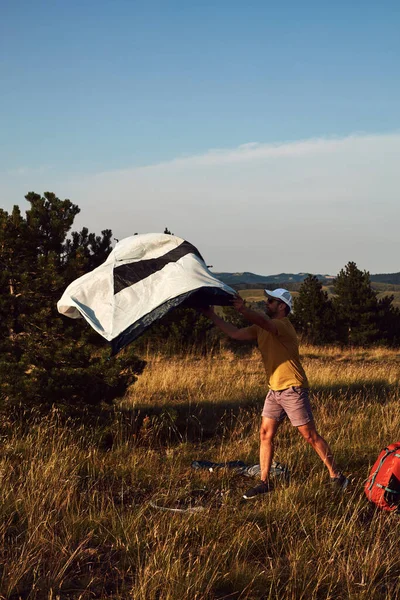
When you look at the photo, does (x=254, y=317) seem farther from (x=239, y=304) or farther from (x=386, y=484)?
(x=386, y=484)

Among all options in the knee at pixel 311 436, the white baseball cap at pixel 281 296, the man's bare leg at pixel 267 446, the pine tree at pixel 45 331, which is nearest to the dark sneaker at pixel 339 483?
the knee at pixel 311 436

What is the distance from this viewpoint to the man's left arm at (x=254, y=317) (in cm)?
475

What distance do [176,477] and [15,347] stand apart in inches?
108

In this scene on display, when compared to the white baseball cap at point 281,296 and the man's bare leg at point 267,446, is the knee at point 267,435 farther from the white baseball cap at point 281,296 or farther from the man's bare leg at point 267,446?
the white baseball cap at point 281,296

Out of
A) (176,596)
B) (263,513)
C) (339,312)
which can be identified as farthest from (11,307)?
(339,312)

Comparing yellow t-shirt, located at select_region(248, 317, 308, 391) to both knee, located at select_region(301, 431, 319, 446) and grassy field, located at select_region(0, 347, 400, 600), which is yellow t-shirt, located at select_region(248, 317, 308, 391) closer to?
knee, located at select_region(301, 431, 319, 446)

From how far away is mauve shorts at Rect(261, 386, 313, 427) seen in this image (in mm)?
5281

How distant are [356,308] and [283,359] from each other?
81.4 ft

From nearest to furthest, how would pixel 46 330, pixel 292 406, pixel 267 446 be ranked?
1. pixel 292 406
2. pixel 267 446
3. pixel 46 330

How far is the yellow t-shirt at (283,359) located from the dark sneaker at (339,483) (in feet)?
3.08

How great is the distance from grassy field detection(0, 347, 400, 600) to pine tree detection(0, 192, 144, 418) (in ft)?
1.36

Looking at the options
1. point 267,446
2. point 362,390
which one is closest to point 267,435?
point 267,446

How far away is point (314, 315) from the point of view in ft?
95.2

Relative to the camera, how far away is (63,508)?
179 inches
